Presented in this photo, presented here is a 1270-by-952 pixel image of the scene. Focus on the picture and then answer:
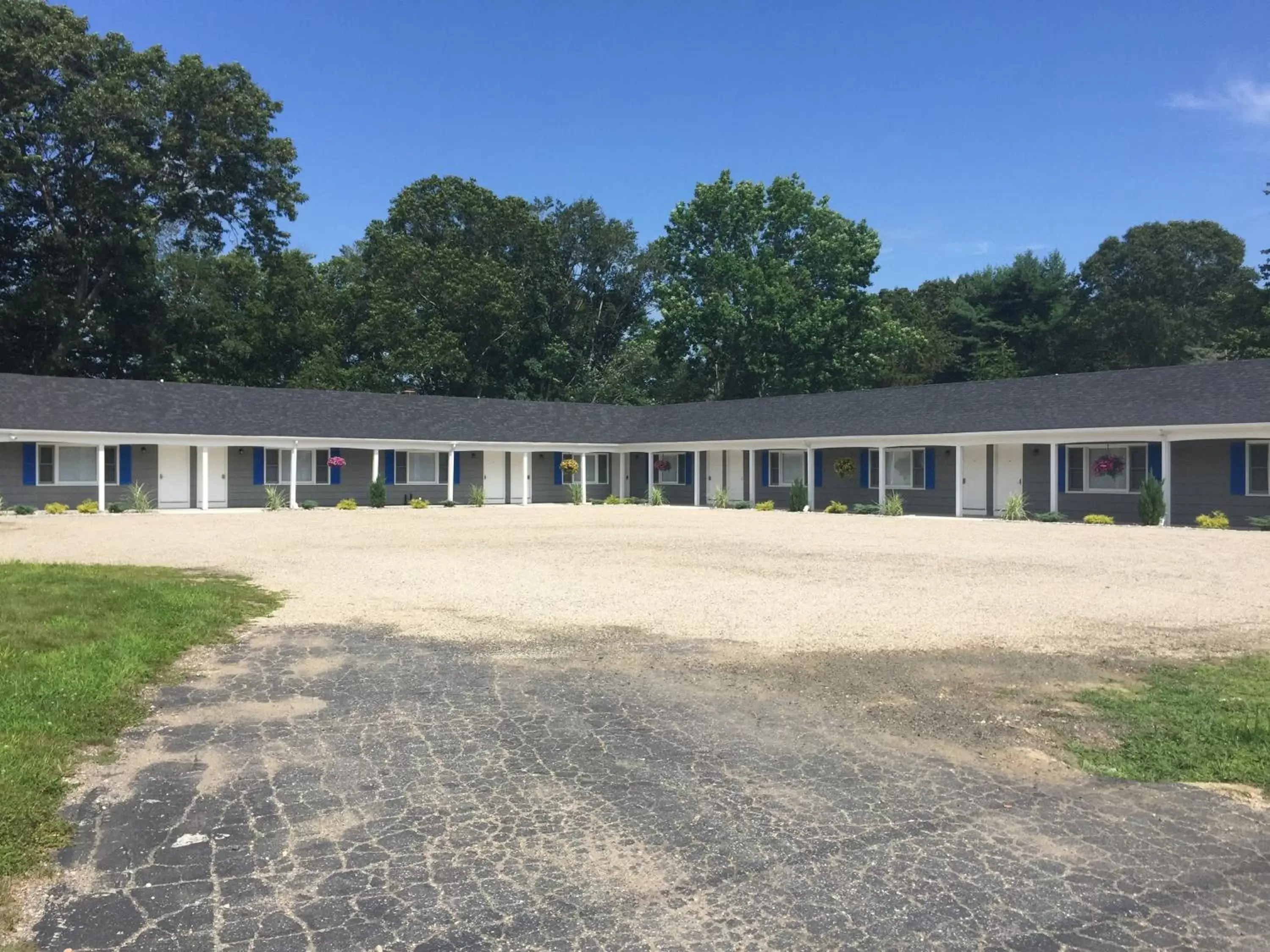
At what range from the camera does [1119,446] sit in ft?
80.7

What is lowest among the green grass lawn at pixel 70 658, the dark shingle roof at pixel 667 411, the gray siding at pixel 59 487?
the green grass lawn at pixel 70 658

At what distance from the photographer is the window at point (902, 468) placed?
28.6 meters

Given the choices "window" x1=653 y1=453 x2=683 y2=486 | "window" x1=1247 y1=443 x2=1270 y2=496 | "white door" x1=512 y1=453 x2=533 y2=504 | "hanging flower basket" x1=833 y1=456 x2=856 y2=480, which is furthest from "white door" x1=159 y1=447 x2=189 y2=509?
"window" x1=1247 y1=443 x2=1270 y2=496

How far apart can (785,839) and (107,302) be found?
44.8 meters

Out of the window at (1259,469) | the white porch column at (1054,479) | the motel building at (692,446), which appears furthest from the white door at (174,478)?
the window at (1259,469)

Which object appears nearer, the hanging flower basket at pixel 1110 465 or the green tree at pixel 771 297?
the hanging flower basket at pixel 1110 465

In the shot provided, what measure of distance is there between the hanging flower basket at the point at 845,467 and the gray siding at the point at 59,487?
20.4 m

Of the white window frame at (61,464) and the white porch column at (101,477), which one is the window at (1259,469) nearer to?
the white porch column at (101,477)

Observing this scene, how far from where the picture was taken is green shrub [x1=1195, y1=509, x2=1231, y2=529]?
2166 cm

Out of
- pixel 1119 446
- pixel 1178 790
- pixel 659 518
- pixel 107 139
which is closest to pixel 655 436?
pixel 659 518

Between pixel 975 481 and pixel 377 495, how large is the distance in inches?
711

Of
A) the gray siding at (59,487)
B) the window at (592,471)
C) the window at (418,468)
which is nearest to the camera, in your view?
the gray siding at (59,487)

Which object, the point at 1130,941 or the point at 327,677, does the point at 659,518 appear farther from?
the point at 1130,941

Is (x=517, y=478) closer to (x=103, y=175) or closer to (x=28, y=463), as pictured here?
(x=28, y=463)
